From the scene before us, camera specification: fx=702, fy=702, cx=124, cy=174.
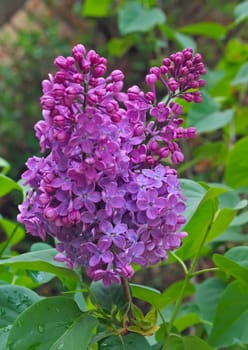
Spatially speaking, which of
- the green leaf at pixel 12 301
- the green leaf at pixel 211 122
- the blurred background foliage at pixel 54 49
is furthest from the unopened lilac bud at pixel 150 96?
the blurred background foliage at pixel 54 49

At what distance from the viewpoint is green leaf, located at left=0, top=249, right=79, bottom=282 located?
22.6 inches

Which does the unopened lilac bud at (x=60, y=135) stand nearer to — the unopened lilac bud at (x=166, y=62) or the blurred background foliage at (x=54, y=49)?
the unopened lilac bud at (x=166, y=62)

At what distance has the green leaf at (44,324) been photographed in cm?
55

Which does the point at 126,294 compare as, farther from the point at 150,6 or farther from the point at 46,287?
the point at 46,287

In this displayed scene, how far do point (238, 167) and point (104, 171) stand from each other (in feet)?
1.56

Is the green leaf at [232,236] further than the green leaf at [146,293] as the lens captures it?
Yes

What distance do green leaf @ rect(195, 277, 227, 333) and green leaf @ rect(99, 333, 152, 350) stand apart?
31cm

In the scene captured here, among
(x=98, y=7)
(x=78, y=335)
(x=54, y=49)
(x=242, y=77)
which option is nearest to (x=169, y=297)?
(x=78, y=335)

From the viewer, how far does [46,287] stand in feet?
7.98

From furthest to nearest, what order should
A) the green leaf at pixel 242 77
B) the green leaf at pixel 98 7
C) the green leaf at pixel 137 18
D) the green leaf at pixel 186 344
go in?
the green leaf at pixel 98 7 → the green leaf at pixel 137 18 → the green leaf at pixel 242 77 → the green leaf at pixel 186 344

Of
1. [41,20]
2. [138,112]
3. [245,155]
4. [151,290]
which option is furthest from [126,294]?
[41,20]

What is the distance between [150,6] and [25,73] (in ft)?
4.89

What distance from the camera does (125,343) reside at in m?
0.57

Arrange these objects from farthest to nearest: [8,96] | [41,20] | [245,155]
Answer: [41,20]
[8,96]
[245,155]
